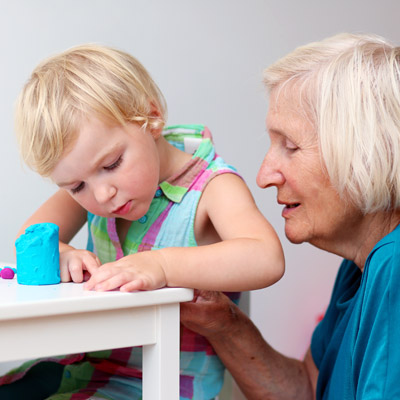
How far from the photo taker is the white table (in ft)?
2.56

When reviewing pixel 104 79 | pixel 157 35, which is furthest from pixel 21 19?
pixel 104 79

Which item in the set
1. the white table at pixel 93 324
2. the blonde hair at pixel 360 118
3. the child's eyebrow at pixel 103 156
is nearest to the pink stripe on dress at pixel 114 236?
the child's eyebrow at pixel 103 156

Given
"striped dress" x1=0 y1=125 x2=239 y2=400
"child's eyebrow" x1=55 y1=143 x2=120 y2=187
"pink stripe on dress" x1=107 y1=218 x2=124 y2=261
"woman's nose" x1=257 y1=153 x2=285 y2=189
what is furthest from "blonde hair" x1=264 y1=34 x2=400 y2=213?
"pink stripe on dress" x1=107 y1=218 x2=124 y2=261

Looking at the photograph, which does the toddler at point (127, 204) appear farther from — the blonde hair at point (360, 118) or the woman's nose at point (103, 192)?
the blonde hair at point (360, 118)

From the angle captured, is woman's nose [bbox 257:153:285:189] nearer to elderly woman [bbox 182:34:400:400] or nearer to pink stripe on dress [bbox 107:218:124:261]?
elderly woman [bbox 182:34:400:400]

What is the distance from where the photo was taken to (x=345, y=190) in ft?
3.58

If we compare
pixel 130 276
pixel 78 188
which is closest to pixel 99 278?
pixel 130 276

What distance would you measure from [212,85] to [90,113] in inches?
35.1

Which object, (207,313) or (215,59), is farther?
(215,59)

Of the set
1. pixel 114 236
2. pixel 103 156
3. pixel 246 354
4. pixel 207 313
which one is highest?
pixel 103 156

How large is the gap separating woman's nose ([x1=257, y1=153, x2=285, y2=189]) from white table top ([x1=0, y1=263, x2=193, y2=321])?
14.0 inches

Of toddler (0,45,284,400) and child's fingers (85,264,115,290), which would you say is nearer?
child's fingers (85,264,115,290)

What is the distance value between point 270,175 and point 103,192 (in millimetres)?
316

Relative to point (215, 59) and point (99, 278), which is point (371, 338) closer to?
point (99, 278)
